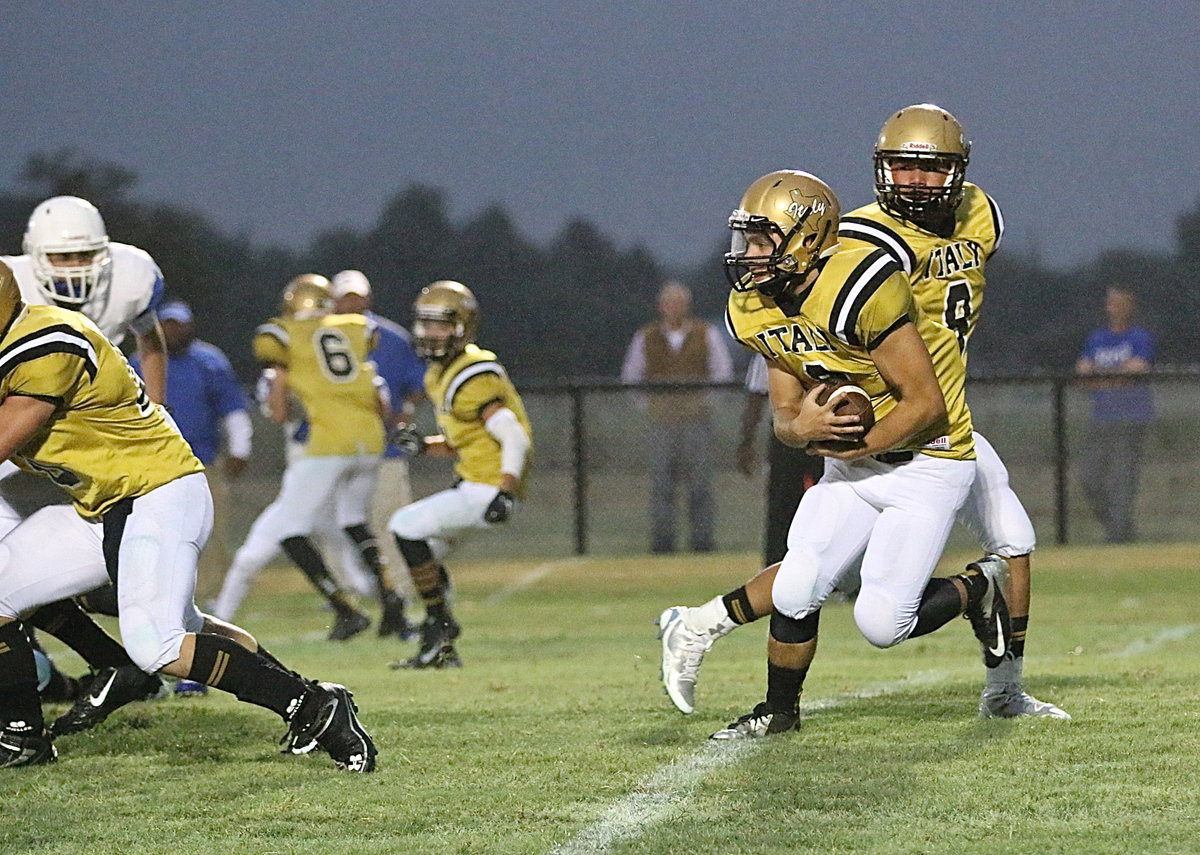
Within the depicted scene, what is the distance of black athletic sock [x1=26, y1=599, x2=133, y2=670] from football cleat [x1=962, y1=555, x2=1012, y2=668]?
258 centimetres

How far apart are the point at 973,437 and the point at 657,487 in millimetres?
8075

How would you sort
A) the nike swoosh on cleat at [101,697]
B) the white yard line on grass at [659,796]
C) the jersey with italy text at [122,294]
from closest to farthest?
1. the white yard line on grass at [659,796]
2. the nike swoosh on cleat at [101,697]
3. the jersey with italy text at [122,294]

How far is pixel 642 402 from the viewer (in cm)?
1310

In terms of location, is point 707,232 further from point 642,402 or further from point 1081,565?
point 1081,565

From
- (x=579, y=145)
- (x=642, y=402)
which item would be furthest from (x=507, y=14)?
(x=642, y=402)

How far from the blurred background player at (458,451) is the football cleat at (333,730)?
299 cm

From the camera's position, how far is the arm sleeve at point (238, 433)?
10.4 meters

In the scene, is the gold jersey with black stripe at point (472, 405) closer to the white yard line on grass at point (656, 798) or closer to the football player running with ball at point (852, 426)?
the football player running with ball at point (852, 426)

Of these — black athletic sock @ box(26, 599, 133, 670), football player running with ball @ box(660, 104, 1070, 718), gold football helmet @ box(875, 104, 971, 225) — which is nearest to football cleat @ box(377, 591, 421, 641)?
black athletic sock @ box(26, 599, 133, 670)

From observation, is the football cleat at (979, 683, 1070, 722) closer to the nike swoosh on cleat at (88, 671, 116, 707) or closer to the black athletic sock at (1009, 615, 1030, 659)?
the black athletic sock at (1009, 615, 1030, 659)

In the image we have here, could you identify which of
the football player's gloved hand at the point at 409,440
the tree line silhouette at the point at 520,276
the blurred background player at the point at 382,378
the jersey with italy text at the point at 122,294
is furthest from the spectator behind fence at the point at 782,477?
the tree line silhouette at the point at 520,276

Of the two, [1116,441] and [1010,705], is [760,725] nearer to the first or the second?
[1010,705]

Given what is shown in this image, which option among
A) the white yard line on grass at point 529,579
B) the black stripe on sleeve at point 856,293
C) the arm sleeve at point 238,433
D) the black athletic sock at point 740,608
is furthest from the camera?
the white yard line on grass at point 529,579

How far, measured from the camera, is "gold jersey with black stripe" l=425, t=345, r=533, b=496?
26.0 ft
